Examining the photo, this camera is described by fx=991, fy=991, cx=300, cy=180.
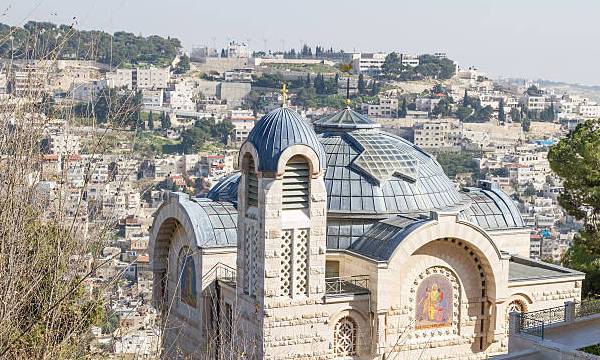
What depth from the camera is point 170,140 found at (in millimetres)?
164375

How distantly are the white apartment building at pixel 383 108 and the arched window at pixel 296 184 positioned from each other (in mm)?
177134

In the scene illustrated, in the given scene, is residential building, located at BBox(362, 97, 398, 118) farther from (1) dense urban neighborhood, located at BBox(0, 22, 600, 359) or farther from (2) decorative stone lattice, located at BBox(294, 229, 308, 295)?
(2) decorative stone lattice, located at BBox(294, 229, 308, 295)

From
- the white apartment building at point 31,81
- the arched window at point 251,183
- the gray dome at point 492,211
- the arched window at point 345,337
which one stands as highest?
the white apartment building at point 31,81

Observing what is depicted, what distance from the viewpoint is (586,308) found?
16594 millimetres

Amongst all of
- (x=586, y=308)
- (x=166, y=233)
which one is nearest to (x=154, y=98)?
(x=166, y=233)

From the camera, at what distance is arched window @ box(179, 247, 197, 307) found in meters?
19.7

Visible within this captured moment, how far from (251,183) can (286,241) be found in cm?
131

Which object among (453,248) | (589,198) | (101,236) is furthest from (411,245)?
(101,236)

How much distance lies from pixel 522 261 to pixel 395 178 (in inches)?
141

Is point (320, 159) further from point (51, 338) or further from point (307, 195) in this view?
point (51, 338)

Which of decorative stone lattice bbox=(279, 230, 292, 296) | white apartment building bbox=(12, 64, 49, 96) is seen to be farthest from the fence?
white apartment building bbox=(12, 64, 49, 96)

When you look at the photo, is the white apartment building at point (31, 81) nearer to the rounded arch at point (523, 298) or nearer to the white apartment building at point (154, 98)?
the rounded arch at point (523, 298)

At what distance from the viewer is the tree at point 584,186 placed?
72.2ft

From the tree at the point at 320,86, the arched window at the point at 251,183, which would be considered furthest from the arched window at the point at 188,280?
the tree at the point at 320,86
